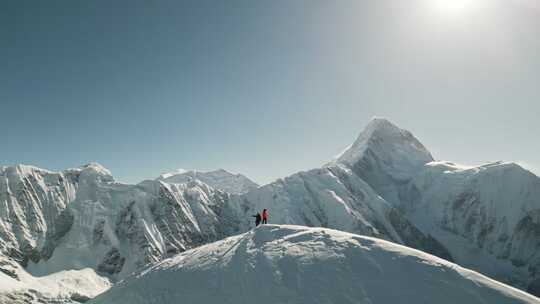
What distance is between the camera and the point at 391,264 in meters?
26.4

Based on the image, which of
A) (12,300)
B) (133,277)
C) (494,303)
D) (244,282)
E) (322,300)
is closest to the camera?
(494,303)

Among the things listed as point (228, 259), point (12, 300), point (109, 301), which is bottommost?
point (12, 300)

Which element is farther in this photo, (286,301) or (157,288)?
(157,288)

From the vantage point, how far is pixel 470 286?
78.8 feet

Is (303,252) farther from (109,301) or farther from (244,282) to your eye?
(109,301)

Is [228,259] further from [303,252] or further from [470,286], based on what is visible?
[470,286]

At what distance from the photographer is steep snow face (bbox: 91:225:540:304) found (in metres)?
24.2

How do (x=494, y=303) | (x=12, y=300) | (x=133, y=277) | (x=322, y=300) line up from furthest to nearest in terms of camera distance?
(x=12, y=300) → (x=133, y=277) → (x=322, y=300) → (x=494, y=303)

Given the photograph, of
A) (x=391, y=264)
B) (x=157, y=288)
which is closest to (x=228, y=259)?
(x=157, y=288)

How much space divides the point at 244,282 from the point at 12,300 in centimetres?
20142

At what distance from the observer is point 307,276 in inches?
1052

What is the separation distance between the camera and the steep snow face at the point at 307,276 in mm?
24203

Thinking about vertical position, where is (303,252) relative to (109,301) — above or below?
above

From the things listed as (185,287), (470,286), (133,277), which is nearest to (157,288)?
(185,287)
